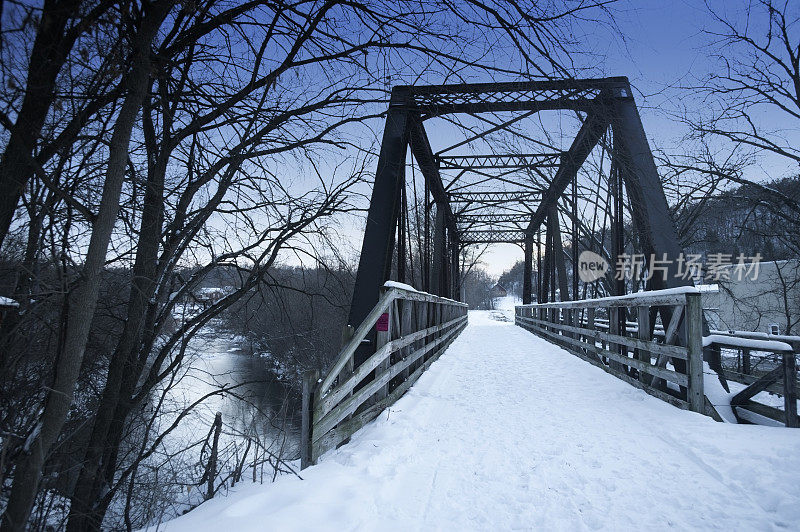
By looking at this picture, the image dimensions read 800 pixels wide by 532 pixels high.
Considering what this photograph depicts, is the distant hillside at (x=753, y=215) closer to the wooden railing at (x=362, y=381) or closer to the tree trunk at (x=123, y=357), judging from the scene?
the wooden railing at (x=362, y=381)

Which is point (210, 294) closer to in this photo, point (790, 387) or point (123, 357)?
point (123, 357)

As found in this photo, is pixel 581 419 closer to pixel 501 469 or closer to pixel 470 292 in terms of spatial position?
pixel 501 469

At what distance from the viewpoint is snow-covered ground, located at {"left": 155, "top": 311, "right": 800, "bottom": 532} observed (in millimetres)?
2246

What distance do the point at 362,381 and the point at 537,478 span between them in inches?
88.5

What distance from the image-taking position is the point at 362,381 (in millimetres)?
4598

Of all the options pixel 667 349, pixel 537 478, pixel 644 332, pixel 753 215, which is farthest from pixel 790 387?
pixel 753 215

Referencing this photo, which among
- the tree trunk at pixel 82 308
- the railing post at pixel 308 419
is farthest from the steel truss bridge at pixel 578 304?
the tree trunk at pixel 82 308

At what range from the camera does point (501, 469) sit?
295 centimetres

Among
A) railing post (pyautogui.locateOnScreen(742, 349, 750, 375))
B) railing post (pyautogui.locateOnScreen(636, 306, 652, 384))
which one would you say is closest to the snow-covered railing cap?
railing post (pyautogui.locateOnScreen(636, 306, 652, 384))

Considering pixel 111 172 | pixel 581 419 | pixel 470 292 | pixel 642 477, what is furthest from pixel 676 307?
pixel 470 292

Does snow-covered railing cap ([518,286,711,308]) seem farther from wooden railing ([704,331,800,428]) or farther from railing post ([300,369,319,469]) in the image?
railing post ([300,369,319,469])

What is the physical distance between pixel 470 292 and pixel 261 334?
80547mm

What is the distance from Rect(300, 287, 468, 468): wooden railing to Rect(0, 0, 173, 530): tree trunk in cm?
140

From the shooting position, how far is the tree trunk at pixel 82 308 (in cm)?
169
